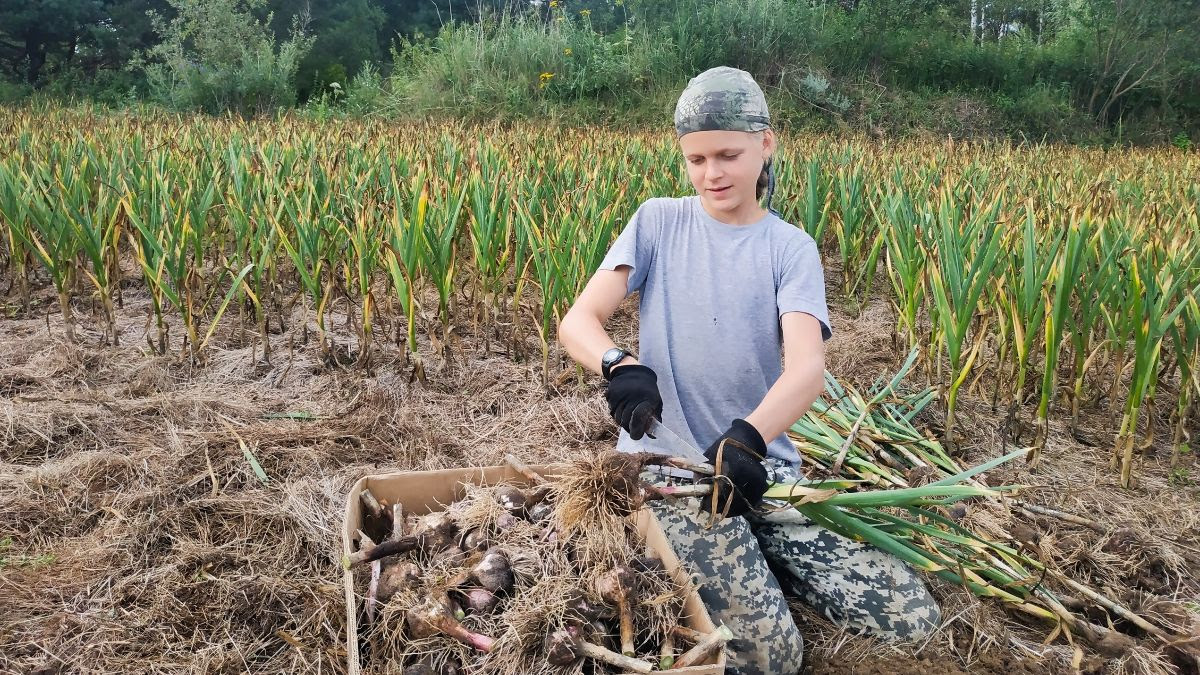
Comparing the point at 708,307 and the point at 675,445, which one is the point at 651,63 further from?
the point at 675,445

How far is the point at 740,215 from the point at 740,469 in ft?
1.95

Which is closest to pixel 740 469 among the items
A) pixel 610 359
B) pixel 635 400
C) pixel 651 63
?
pixel 635 400

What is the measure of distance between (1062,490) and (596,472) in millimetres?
1481

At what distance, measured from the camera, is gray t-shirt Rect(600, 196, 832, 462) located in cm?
154

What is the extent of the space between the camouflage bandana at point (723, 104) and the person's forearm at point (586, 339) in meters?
0.38

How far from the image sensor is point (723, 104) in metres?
1.39

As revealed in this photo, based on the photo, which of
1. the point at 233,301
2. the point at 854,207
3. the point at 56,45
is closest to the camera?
the point at 233,301

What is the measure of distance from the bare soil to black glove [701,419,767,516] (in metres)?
0.46

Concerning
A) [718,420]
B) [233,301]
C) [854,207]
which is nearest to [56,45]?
[233,301]

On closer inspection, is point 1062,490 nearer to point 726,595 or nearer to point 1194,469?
point 1194,469

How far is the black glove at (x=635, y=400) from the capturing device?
1256mm

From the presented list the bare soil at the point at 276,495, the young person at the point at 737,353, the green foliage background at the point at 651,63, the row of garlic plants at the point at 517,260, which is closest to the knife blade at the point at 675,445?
the young person at the point at 737,353

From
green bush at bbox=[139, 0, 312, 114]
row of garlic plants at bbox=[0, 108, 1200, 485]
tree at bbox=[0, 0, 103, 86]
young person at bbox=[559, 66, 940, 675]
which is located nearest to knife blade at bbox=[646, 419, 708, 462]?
young person at bbox=[559, 66, 940, 675]

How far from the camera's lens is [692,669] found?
1.03 m
